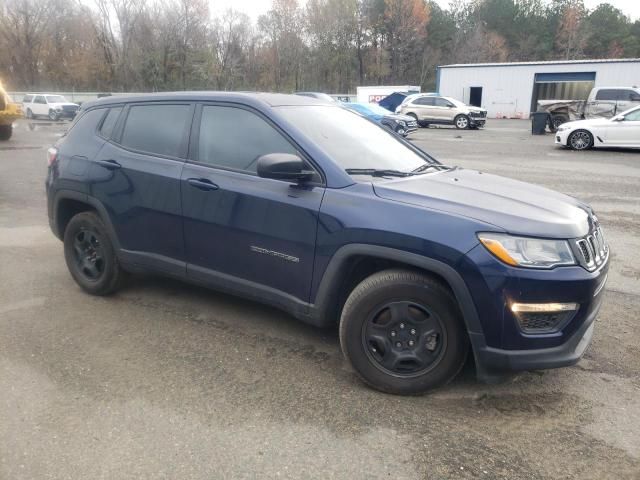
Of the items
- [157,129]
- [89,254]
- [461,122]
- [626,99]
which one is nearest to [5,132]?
[89,254]

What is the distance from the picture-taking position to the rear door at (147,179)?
4.01 meters

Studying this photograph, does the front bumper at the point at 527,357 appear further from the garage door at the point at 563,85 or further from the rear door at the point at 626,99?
the garage door at the point at 563,85

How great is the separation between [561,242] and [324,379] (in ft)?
5.29

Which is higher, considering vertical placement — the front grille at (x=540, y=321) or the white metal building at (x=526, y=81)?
the white metal building at (x=526, y=81)

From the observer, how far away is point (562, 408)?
121 inches

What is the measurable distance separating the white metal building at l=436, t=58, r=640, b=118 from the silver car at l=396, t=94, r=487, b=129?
1441cm

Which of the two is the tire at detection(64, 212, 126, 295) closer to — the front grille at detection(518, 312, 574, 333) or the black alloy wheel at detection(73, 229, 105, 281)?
the black alloy wheel at detection(73, 229, 105, 281)

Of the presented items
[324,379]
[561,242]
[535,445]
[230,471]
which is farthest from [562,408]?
[230,471]

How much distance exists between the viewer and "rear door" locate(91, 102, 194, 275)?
4.01 meters

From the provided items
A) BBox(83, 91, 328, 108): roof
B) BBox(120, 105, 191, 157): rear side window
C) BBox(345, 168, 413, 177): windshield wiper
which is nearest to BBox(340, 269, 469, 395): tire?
BBox(345, 168, 413, 177): windshield wiper

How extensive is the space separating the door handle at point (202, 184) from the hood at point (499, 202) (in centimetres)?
119

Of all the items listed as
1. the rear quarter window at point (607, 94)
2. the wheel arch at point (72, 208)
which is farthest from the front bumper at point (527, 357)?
the rear quarter window at point (607, 94)

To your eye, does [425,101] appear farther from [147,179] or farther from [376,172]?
[376,172]

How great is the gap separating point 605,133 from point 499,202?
15.7 metres
